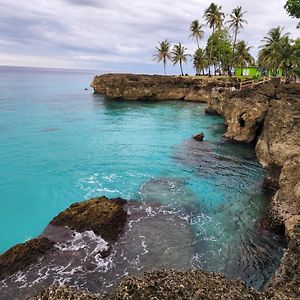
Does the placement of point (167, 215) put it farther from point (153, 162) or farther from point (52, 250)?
point (153, 162)

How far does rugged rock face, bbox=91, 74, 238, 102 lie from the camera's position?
77.4m

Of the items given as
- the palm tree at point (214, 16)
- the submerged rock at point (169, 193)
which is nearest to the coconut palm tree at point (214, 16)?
the palm tree at point (214, 16)

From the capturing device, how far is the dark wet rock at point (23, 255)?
45.9 feet

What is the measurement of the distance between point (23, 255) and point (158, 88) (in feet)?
223

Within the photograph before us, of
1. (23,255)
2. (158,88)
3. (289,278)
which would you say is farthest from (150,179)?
(158,88)

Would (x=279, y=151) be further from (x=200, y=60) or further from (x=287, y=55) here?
(x=200, y=60)

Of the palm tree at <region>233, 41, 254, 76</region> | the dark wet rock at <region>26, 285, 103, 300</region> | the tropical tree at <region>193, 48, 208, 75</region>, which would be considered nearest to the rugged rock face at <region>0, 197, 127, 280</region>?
the dark wet rock at <region>26, 285, 103, 300</region>

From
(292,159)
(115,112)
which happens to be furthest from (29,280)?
(115,112)

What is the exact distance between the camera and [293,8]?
3019 cm

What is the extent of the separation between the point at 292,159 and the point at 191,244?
879 cm

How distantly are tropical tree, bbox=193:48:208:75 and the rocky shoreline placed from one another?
51.9 m

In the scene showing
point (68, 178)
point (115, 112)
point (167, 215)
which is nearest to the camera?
point (167, 215)

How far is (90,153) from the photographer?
111ft

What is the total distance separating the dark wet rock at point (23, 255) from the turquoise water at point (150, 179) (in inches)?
95.4
